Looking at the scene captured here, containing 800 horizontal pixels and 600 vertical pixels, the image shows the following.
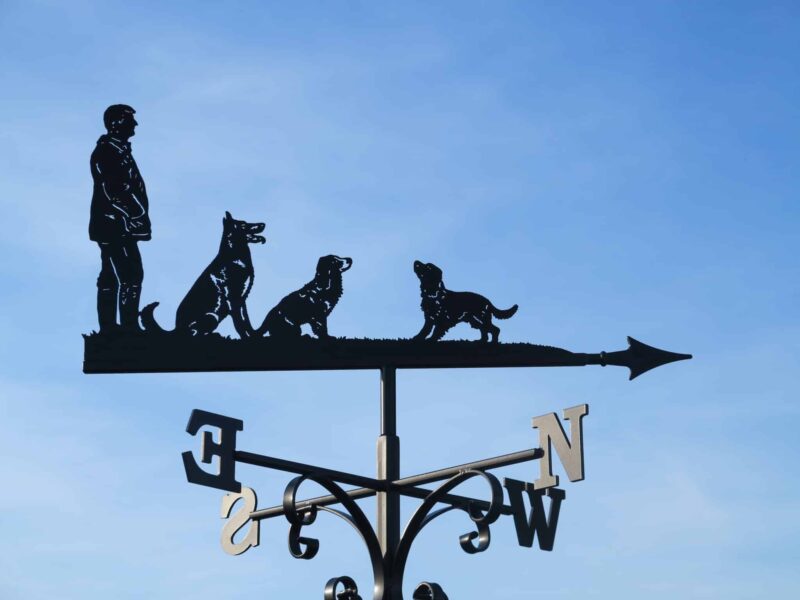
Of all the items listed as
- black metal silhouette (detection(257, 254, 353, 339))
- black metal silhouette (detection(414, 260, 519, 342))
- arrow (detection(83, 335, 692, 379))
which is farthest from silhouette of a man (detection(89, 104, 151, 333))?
black metal silhouette (detection(414, 260, 519, 342))

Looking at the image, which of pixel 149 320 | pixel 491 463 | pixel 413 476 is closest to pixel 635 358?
pixel 491 463

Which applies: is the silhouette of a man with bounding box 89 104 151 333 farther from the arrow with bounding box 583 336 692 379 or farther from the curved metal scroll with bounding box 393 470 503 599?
the arrow with bounding box 583 336 692 379

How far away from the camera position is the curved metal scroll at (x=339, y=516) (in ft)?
14.9

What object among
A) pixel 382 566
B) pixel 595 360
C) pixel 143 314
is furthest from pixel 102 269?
pixel 595 360

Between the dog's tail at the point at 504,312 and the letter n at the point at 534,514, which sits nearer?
the letter n at the point at 534,514

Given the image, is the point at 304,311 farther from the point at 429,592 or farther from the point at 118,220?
the point at 429,592

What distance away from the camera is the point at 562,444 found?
476cm

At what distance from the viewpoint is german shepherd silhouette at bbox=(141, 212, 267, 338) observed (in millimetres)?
5414

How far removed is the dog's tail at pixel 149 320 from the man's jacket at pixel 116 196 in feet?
1.31

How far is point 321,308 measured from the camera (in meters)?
5.58

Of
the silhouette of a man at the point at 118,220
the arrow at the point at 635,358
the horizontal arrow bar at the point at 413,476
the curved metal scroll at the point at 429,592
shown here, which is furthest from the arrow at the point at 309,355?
the curved metal scroll at the point at 429,592

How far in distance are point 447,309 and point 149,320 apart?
130 centimetres

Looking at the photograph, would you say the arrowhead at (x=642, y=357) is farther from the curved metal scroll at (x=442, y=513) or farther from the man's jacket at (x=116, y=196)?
the man's jacket at (x=116, y=196)

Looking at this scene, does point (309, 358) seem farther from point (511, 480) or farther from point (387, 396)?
point (511, 480)
